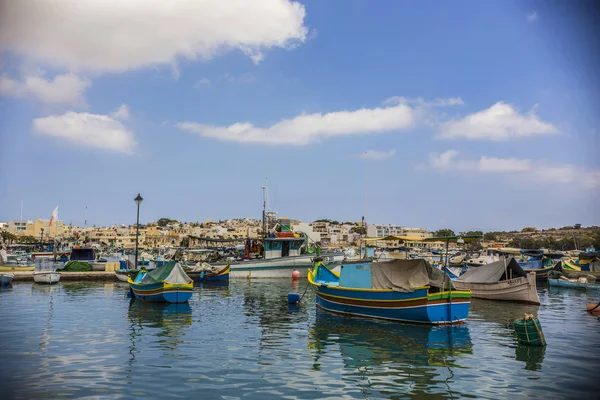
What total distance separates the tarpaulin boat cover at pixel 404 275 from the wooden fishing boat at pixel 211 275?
73.9ft

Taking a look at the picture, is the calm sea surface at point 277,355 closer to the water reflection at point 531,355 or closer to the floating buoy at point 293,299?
the water reflection at point 531,355

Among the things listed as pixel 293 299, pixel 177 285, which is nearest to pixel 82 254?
pixel 177 285

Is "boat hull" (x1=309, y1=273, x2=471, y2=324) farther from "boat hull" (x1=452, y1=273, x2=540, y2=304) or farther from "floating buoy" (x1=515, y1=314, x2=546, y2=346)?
"boat hull" (x1=452, y1=273, x2=540, y2=304)

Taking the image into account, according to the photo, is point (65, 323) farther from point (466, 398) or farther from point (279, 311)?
point (466, 398)

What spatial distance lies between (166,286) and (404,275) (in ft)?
43.9

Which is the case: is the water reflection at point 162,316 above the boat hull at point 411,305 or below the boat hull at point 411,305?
below

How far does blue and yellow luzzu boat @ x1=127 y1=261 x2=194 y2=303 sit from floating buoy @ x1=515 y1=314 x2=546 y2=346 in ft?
57.6

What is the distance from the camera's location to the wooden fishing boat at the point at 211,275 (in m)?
42.4

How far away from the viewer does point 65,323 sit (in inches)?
778

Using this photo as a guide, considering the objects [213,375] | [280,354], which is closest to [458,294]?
[280,354]

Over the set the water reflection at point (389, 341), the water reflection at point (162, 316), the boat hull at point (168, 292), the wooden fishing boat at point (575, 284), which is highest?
the boat hull at point (168, 292)

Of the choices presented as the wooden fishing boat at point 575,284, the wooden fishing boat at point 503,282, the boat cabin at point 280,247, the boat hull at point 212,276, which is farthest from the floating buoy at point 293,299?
the wooden fishing boat at point 575,284

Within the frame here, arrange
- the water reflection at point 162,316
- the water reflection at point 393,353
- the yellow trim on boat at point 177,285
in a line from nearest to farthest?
1. the water reflection at point 393,353
2. the water reflection at point 162,316
3. the yellow trim on boat at point 177,285

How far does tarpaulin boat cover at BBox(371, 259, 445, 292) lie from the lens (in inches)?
816
